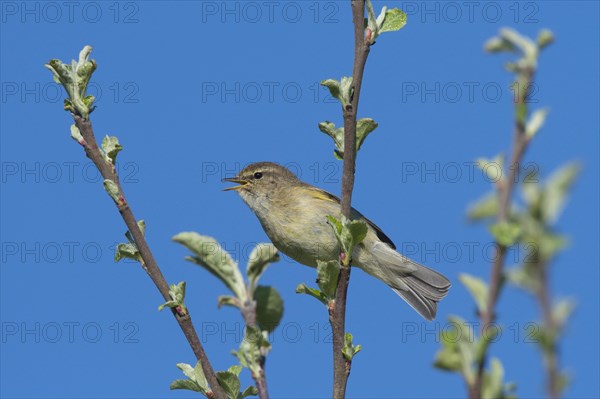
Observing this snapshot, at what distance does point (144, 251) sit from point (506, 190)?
1.98 m

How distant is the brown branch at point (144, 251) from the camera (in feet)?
8.75

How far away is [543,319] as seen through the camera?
42.4 inches

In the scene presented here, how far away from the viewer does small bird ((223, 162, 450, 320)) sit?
7.18 meters

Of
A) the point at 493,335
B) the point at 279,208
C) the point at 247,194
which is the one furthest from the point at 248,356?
the point at 247,194

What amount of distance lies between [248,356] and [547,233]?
1258 mm

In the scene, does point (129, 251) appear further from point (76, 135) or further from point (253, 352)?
point (253, 352)

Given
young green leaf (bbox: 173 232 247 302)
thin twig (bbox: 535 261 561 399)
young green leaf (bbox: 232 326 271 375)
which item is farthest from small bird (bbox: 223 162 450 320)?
thin twig (bbox: 535 261 561 399)

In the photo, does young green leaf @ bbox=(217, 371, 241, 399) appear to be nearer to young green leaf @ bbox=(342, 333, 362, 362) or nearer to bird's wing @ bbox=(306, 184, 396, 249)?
young green leaf @ bbox=(342, 333, 362, 362)

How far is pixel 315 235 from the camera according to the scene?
280 inches

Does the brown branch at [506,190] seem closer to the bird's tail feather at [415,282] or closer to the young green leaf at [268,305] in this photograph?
the young green leaf at [268,305]

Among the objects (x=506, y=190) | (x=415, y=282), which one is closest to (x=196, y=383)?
(x=506, y=190)

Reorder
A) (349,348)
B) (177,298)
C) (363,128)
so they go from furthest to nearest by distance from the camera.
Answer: (363,128) → (349,348) → (177,298)

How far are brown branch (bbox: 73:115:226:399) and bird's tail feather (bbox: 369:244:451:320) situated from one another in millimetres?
4949

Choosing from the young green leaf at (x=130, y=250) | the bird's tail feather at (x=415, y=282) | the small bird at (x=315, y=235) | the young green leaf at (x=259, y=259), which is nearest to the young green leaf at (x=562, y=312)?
the young green leaf at (x=259, y=259)
